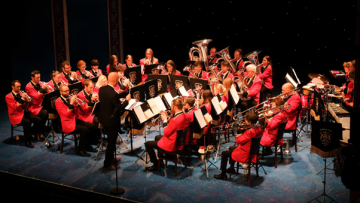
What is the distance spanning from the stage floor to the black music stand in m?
0.54

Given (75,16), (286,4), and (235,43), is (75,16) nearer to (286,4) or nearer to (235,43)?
(235,43)

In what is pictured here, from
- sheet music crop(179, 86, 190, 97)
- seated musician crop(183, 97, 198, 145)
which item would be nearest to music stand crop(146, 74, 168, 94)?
sheet music crop(179, 86, 190, 97)

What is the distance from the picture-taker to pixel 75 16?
10.6m

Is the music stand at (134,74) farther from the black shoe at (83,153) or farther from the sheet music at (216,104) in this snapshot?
the sheet music at (216,104)

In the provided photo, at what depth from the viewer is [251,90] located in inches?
287

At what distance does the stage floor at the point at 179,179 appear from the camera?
4.48 m

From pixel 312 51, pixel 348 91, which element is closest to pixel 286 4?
pixel 312 51

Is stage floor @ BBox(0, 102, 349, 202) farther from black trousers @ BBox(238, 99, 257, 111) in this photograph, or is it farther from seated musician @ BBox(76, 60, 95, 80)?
seated musician @ BBox(76, 60, 95, 80)

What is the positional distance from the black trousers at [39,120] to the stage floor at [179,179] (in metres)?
0.64

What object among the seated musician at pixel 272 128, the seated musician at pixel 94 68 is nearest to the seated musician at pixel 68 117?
the seated musician at pixel 94 68

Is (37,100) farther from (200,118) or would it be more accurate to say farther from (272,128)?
(272,128)

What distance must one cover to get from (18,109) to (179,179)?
3880 mm

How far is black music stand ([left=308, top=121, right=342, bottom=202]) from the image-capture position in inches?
163

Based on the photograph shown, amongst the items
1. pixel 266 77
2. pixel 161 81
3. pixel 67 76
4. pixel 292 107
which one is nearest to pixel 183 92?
pixel 161 81
